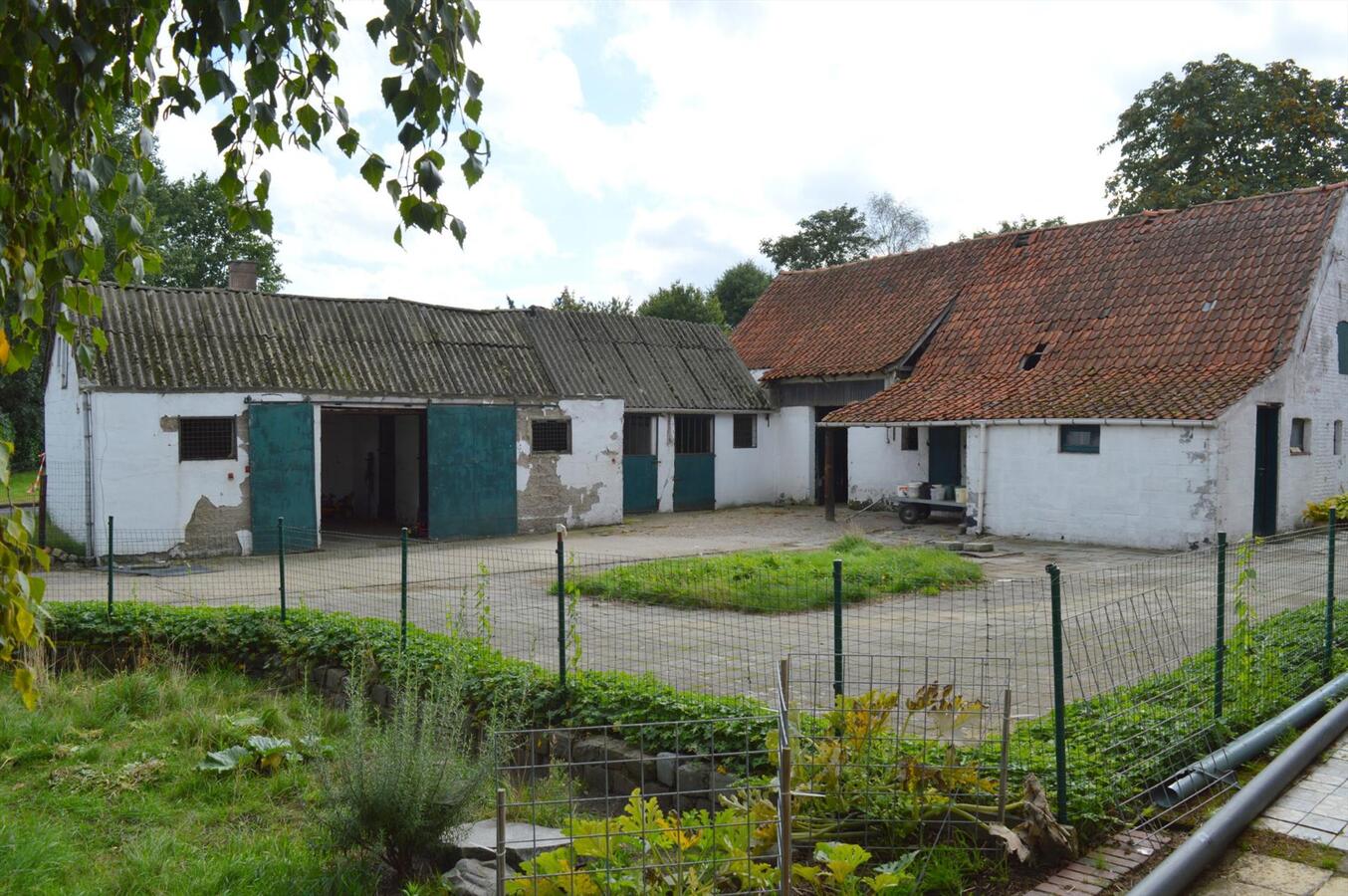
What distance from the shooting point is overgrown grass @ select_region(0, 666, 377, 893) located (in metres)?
5.21

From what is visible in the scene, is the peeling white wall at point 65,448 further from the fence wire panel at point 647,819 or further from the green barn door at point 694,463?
the green barn door at point 694,463

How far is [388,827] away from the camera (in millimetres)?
5246

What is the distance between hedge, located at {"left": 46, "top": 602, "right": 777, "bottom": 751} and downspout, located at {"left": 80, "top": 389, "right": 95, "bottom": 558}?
18.5 feet

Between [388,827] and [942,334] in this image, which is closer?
[388,827]

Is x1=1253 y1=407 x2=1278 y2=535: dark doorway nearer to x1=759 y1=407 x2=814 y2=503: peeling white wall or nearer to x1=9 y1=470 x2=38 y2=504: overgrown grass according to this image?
x1=759 y1=407 x2=814 y2=503: peeling white wall

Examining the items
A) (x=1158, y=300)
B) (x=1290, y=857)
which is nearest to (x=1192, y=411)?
(x=1158, y=300)

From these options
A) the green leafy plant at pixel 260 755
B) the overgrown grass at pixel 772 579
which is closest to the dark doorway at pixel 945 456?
the overgrown grass at pixel 772 579

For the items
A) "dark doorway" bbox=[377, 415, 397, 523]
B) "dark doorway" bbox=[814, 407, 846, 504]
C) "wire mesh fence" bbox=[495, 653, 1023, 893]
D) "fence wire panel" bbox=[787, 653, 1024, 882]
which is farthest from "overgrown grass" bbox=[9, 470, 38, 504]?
"fence wire panel" bbox=[787, 653, 1024, 882]

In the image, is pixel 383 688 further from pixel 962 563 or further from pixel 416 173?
pixel 962 563

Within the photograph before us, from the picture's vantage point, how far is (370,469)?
24.5 meters

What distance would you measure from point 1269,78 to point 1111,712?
32391 mm

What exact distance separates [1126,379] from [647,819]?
16.4 m

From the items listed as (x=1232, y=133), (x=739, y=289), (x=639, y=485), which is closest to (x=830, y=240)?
(x=739, y=289)

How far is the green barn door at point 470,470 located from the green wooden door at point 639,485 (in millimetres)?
3830
